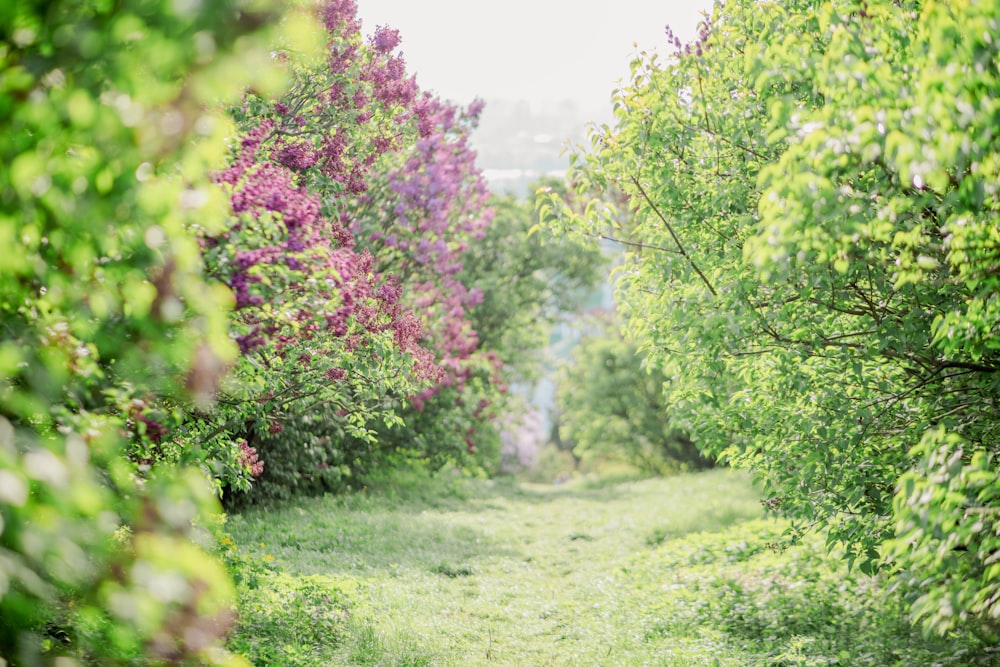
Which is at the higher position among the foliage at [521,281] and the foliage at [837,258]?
the foliage at [521,281]

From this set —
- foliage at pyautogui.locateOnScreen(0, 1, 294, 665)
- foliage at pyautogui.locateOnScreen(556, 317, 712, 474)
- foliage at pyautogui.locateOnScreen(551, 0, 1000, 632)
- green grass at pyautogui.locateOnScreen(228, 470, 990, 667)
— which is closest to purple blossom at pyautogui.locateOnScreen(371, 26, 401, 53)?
foliage at pyautogui.locateOnScreen(551, 0, 1000, 632)

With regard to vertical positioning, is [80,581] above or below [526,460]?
above

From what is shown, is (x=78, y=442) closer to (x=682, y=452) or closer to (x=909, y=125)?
(x=909, y=125)

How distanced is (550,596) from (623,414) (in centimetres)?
2096

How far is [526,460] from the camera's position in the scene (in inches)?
1678

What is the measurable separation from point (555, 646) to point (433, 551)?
201 inches

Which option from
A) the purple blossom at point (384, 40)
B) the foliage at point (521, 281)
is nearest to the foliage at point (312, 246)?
the purple blossom at point (384, 40)

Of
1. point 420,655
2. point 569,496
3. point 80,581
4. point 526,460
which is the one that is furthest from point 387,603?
point 526,460

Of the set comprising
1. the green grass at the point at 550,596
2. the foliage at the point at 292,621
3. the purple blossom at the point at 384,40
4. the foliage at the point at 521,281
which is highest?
the purple blossom at the point at 384,40

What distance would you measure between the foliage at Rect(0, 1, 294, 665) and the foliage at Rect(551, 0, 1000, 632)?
3.15 meters

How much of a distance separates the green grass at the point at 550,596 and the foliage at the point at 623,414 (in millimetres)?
13335

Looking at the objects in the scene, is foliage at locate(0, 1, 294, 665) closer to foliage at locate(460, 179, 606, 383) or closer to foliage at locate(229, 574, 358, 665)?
foliage at locate(229, 574, 358, 665)

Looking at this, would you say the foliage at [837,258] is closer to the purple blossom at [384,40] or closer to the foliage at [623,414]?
Result: the purple blossom at [384,40]

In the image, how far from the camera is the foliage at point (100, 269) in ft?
8.95
